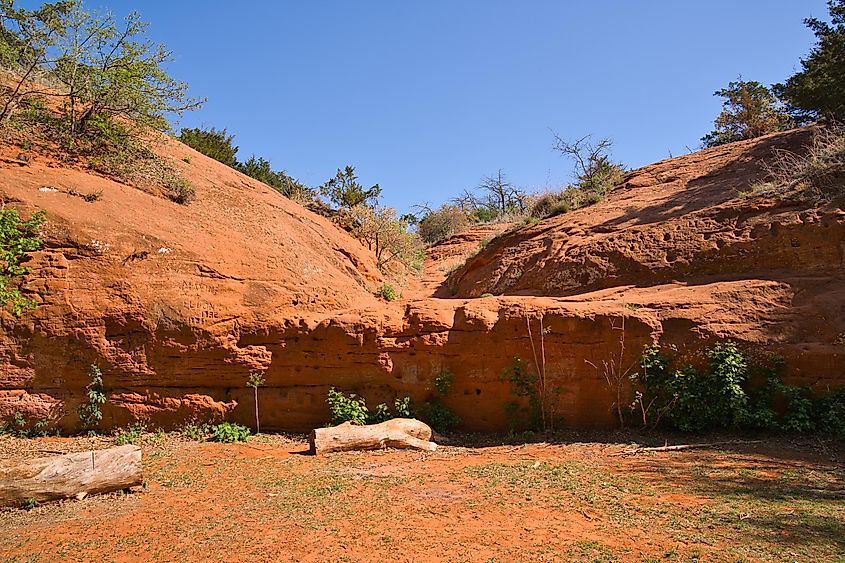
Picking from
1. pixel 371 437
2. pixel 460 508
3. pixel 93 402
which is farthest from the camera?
pixel 93 402

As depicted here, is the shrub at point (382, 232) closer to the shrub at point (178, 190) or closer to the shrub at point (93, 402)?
the shrub at point (178, 190)

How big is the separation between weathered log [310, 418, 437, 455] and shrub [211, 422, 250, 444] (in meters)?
1.43

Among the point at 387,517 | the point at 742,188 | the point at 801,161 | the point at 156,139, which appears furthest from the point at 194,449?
the point at 801,161

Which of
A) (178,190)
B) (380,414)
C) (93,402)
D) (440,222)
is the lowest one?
(380,414)

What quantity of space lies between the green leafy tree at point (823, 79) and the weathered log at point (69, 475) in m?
16.6

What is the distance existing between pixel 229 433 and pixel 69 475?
10.4ft

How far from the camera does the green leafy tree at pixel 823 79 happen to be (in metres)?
14.6

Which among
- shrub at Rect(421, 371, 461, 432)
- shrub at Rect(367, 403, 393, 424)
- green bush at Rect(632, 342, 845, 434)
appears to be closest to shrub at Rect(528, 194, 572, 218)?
green bush at Rect(632, 342, 845, 434)

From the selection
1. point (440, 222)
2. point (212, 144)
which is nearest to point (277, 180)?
point (212, 144)

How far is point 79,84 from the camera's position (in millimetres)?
12695

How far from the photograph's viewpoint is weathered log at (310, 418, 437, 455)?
8.56 meters

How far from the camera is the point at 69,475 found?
20.4 ft

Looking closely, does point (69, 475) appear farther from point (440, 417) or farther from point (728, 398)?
point (728, 398)

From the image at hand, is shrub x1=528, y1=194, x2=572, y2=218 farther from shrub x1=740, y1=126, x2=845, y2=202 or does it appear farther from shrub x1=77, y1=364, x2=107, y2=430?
shrub x1=77, y1=364, x2=107, y2=430
